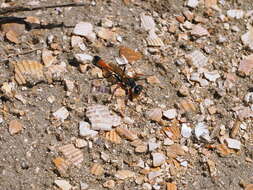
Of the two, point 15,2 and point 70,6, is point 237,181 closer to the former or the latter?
point 70,6

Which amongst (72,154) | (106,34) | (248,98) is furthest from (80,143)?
(248,98)

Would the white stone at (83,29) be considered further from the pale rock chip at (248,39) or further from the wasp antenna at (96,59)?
the pale rock chip at (248,39)

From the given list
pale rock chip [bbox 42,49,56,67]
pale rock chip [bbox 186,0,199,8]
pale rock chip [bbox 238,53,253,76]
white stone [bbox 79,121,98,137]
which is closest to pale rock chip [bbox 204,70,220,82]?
pale rock chip [bbox 238,53,253,76]

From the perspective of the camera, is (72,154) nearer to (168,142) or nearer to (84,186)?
(84,186)

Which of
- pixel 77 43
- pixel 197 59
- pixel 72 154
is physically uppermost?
pixel 77 43

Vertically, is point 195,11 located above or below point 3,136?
above

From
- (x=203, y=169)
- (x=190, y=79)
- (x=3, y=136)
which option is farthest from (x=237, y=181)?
(x=3, y=136)

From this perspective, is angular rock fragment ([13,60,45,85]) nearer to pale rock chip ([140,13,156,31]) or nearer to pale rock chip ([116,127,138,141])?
pale rock chip ([116,127,138,141])
